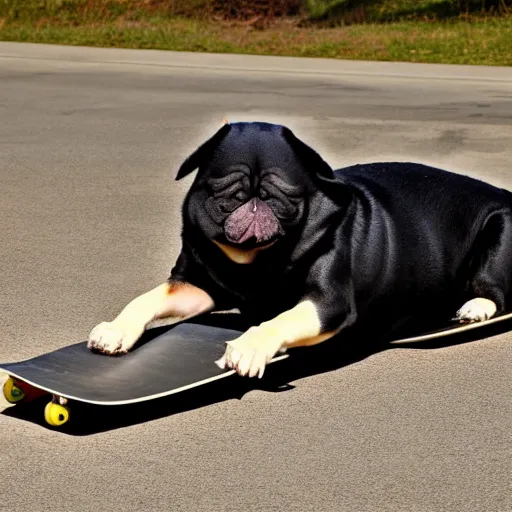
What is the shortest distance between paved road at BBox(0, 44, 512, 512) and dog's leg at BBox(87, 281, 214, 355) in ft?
0.92

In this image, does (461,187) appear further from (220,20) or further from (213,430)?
(220,20)

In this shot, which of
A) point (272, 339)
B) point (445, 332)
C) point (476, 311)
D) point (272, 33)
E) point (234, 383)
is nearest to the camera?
point (272, 339)

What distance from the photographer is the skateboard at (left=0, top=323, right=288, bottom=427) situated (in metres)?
4.73

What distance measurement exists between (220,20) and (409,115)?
38.1 ft

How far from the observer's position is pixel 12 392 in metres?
5.03

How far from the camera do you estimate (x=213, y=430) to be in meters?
4.86

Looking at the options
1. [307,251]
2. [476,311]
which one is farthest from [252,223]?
[476,311]

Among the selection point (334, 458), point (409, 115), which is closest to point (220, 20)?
point (409, 115)

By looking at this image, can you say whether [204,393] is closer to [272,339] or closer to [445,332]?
[272,339]

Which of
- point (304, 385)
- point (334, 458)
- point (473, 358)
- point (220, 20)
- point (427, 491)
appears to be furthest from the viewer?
point (220, 20)

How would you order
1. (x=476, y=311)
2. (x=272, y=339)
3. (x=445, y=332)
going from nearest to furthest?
(x=272, y=339) → (x=445, y=332) → (x=476, y=311)

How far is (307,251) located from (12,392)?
128 centimetres

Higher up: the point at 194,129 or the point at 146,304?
the point at 146,304

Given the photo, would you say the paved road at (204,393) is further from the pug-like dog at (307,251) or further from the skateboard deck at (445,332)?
the pug-like dog at (307,251)
